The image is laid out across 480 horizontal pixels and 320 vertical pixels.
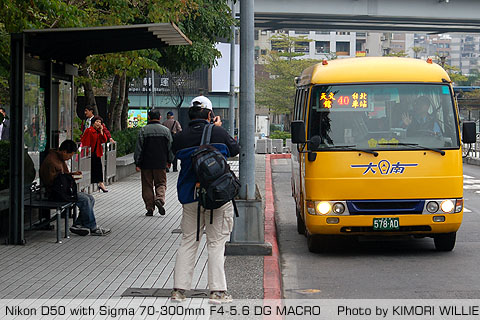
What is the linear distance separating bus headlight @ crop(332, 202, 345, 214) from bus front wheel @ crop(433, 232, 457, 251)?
4.90 feet

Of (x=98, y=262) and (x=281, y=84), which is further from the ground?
(x=281, y=84)

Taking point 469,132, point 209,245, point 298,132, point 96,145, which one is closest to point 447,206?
point 469,132

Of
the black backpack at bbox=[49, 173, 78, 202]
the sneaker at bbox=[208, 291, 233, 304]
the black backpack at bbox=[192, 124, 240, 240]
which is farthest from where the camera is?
the black backpack at bbox=[49, 173, 78, 202]

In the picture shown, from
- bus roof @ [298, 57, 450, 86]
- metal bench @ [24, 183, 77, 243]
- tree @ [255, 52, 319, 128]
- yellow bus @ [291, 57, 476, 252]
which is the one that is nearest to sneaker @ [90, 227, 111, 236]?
metal bench @ [24, 183, 77, 243]

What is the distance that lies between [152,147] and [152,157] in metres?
0.20

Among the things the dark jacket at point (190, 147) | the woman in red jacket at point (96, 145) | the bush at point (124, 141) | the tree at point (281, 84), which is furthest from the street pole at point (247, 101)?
the tree at point (281, 84)

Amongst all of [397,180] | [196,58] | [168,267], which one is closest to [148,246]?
[168,267]

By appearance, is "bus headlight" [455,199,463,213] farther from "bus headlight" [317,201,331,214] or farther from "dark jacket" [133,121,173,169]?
"dark jacket" [133,121,173,169]

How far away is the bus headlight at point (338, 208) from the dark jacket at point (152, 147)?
14.7ft

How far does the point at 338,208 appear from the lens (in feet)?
35.1

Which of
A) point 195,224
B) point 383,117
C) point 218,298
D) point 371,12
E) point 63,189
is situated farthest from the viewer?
point 371,12

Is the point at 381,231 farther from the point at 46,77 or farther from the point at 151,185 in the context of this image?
the point at 46,77

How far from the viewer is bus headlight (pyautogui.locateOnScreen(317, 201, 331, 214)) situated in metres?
10.7

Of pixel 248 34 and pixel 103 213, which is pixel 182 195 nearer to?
pixel 248 34
